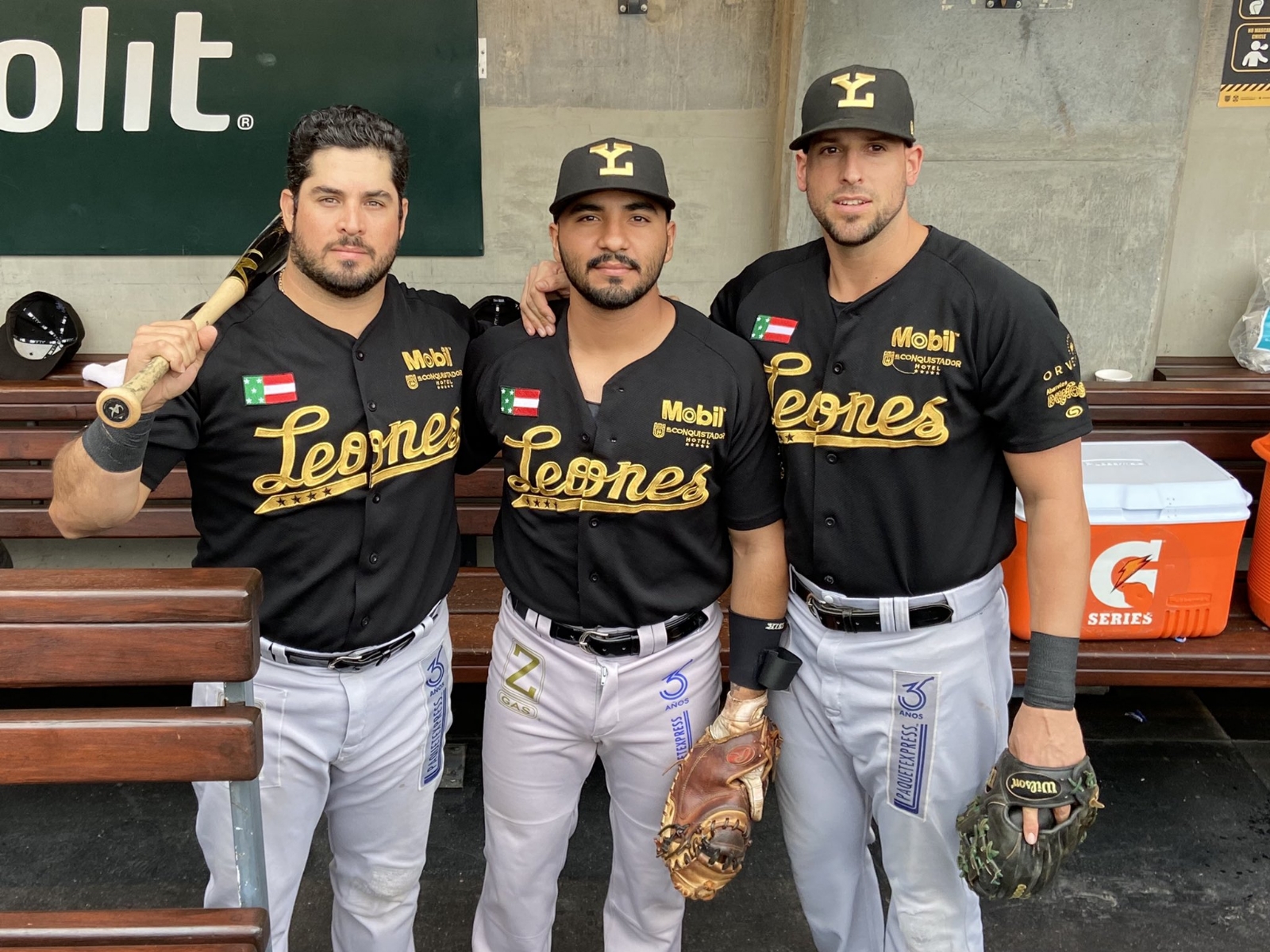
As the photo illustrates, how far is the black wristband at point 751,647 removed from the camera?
7.52 ft

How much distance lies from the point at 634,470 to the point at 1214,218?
3453 millimetres

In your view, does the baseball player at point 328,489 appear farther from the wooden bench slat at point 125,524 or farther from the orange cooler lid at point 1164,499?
the orange cooler lid at point 1164,499

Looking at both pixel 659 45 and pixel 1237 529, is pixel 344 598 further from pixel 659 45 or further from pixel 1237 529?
pixel 659 45

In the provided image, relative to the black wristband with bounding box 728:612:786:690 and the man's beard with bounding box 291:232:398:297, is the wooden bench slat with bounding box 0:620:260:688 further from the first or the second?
the black wristband with bounding box 728:612:786:690

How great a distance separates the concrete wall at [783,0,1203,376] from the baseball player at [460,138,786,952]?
1.99 metres

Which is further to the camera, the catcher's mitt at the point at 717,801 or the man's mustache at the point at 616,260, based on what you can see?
the catcher's mitt at the point at 717,801

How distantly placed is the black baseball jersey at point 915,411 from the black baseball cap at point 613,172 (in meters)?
0.39

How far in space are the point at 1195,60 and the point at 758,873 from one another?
123 inches

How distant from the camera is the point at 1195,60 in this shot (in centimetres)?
381

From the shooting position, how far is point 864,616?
2.21m

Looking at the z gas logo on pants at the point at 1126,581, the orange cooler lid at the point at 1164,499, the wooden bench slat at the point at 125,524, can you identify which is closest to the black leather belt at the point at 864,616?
the orange cooler lid at the point at 1164,499

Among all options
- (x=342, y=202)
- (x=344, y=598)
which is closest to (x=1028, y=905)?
(x=344, y=598)

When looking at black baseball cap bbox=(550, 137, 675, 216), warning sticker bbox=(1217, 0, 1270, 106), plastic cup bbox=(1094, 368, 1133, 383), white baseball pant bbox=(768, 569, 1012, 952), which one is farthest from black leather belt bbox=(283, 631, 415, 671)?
warning sticker bbox=(1217, 0, 1270, 106)

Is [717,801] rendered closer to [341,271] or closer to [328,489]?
[328,489]
